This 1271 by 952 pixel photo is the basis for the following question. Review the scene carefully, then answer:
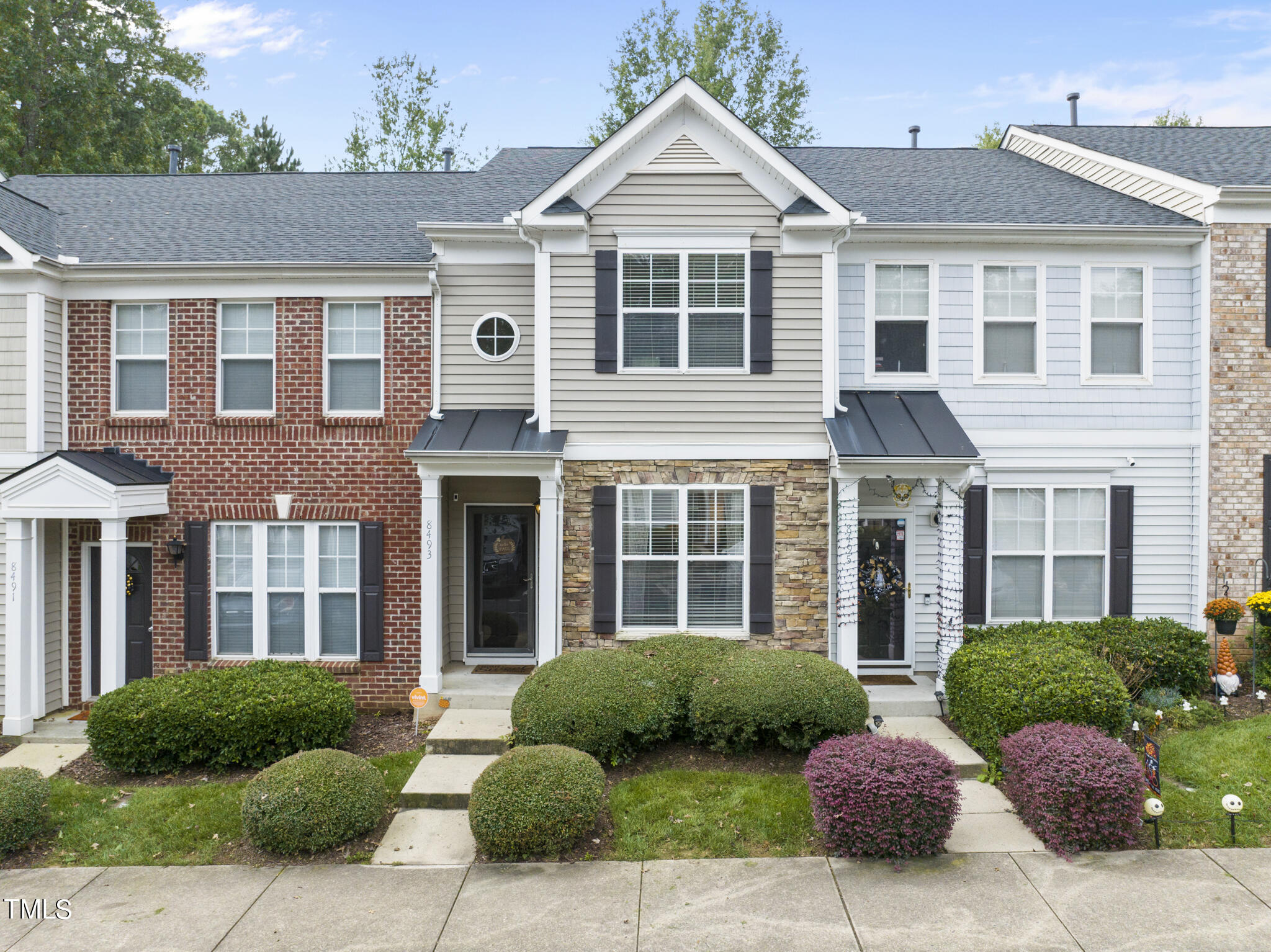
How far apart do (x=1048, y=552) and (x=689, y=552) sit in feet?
15.6

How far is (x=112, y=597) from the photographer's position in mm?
9258

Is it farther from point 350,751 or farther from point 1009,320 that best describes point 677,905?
point 1009,320

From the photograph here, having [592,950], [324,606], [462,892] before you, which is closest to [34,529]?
[324,606]

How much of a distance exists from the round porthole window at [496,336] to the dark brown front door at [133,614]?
5.10m

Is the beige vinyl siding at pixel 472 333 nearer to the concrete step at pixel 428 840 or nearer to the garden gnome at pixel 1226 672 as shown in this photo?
the concrete step at pixel 428 840

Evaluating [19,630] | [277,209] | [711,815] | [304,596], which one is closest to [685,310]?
[711,815]

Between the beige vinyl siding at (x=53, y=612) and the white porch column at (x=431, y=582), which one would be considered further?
the beige vinyl siding at (x=53, y=612)

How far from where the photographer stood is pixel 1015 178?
12.2m

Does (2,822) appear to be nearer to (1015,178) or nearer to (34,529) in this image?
(34,529)

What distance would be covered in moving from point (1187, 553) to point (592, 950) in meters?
9.41

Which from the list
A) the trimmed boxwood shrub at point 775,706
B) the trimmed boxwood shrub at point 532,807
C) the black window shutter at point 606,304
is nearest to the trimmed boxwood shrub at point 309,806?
the trimmed boxwood shrub at point 532,807

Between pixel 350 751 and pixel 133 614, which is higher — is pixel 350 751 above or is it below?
below

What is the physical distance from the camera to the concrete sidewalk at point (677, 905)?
17.0 feet

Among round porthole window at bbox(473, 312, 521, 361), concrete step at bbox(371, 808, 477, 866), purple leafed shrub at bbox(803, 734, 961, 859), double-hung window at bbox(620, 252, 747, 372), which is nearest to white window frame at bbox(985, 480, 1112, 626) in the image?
double-hung window at bbox(620, 252, 747, 372)
